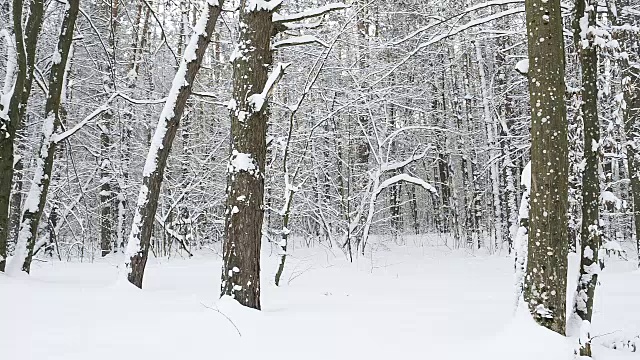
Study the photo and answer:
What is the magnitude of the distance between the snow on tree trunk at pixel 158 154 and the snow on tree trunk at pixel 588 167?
4.73 metres

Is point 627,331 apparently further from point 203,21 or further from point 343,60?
point 343,60

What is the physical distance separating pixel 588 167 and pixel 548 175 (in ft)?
4.32

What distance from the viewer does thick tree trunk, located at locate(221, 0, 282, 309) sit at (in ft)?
16.8

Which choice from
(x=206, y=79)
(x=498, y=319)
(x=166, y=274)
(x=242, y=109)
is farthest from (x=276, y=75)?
(x=206, y=79)

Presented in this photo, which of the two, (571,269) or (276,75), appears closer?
(276,75)

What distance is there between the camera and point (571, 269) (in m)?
11.5

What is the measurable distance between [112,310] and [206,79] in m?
15.6

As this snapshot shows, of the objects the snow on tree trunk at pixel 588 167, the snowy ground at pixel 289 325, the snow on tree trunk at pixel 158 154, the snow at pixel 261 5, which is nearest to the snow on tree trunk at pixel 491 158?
the snowy ground at pixel 289 325

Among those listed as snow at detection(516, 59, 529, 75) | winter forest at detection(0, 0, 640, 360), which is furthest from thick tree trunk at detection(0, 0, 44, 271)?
snow at detection(516, 59, 529, 75)

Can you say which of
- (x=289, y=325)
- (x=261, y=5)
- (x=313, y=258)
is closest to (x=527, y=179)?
(x=289, y=325)

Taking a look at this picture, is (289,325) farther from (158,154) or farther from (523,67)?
(158,154)

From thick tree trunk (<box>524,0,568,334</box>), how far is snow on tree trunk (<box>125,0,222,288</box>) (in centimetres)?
461

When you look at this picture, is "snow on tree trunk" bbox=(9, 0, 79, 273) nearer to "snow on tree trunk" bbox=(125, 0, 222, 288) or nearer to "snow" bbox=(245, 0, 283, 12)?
"snow on tree trunk" bbox=(125, 0, 222, 288)

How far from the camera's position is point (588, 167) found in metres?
5.20
